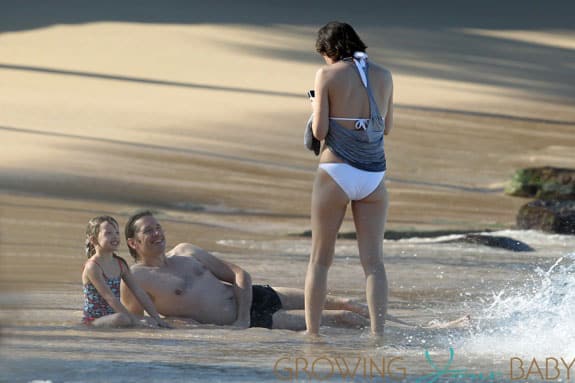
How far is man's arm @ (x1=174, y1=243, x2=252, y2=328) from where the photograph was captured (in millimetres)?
7809

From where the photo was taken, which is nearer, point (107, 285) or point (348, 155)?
point (348, 155)

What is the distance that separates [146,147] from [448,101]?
7.70 meters

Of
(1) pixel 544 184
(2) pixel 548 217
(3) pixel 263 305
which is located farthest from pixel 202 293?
(1) pixel 544 184

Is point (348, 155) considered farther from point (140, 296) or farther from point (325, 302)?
point (140, 296)

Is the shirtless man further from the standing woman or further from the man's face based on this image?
the standing woman

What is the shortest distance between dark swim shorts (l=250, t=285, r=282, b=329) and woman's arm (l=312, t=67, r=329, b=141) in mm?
1172

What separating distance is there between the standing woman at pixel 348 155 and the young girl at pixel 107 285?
3.04 feet

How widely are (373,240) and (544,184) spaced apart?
8.70 m

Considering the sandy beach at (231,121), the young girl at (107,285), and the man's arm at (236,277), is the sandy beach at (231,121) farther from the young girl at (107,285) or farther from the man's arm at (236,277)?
the man's arm at (236,277)

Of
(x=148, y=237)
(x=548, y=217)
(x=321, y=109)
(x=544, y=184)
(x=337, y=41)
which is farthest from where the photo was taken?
(x=544, y=184)

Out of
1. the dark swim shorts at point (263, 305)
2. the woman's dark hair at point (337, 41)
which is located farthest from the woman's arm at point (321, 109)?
the dark swim shorts at point (263, 305)

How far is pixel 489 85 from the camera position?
27547mm

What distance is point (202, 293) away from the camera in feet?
25.8

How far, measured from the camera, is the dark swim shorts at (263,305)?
7922mm
